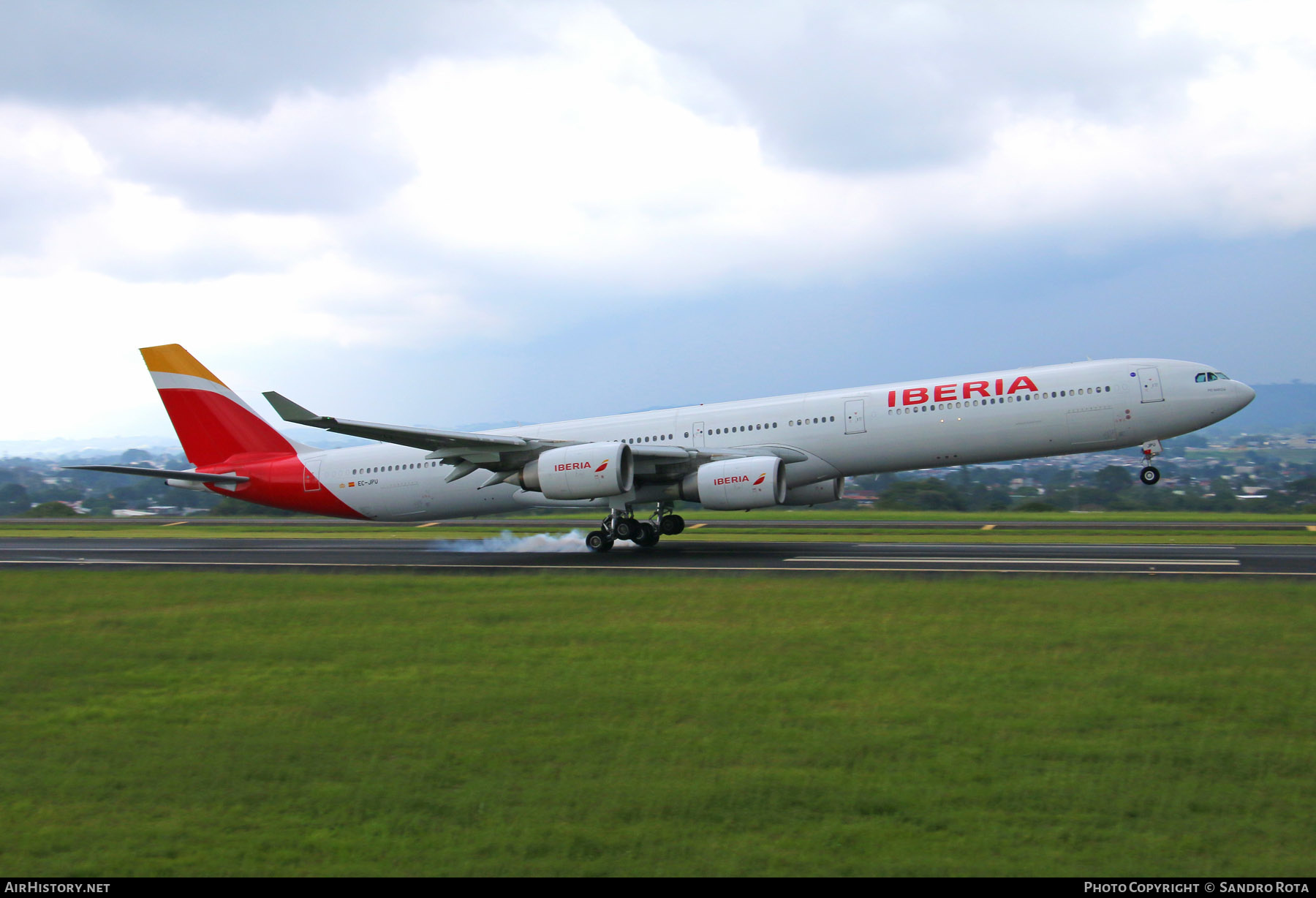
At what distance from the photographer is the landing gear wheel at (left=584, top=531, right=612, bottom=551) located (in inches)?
1096

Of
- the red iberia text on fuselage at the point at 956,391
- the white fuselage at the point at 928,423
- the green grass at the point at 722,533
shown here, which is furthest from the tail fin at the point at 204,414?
the red iberia text on fuselage at the point at 956,391

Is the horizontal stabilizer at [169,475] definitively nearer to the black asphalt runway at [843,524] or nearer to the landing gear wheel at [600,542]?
the black asphalt runway at [843,524]

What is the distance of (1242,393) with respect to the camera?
2583cm

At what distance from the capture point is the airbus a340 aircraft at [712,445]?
84.9 ft

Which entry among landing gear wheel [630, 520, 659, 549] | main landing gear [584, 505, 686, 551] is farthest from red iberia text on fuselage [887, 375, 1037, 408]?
main landing gear [584, 505, 686, 551]

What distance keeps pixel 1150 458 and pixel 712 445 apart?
39.4 ft

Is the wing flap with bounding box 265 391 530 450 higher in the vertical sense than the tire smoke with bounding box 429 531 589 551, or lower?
higher

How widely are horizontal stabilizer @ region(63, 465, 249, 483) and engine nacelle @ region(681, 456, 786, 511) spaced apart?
16069 mm

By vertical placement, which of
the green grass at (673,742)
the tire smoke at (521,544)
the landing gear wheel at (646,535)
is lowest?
the green grass at (673,742)

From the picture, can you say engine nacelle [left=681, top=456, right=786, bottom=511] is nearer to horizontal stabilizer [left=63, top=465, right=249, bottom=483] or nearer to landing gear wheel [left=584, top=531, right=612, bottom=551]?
landing gear wheel [left=584, top=531, right=612, bottom=551]

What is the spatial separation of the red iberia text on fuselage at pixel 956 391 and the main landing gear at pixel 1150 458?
338 cm

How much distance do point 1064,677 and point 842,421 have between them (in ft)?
55.5

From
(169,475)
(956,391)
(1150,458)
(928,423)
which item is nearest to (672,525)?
(928,423)

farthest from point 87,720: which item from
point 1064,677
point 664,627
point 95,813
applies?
point 1064,677
